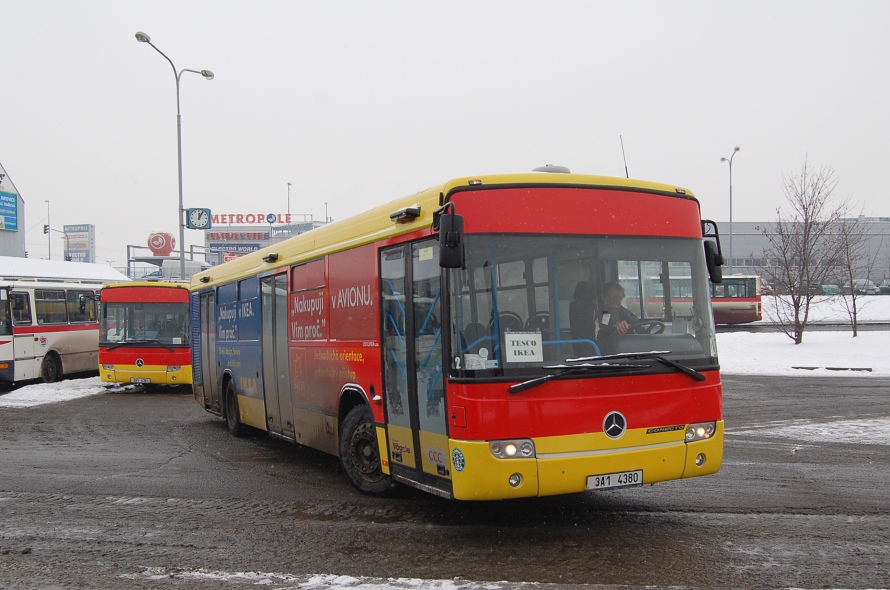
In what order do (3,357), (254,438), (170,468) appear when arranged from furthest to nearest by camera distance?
1. (3,357)
2. (254,438)
3. (170,468)

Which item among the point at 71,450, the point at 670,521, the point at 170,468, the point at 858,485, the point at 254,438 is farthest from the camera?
the point at 254,438

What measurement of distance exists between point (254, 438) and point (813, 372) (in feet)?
51.4

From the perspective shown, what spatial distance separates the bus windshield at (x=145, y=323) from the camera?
68.0 feet

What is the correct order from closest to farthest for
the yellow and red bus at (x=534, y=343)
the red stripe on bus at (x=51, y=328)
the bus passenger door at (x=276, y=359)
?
the yellow and red bus at (x=534, y=343)
the bus passenger door at (x=276, y=359)
the red stripe on bus at (x=51, y=328)

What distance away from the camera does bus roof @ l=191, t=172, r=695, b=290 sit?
6.52 meters

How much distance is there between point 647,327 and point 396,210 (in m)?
2.41

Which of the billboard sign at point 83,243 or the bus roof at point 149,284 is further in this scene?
the billboard sign at point 83,243

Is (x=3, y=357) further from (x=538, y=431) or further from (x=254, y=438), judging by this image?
(x=538, y=431)

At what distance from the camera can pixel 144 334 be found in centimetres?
2073

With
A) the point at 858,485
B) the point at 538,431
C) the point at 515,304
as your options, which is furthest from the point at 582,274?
the point at 858,485

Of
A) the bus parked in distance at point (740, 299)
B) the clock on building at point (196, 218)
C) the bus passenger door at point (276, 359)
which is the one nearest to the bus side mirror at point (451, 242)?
the bus passenger door at point (276, 359)

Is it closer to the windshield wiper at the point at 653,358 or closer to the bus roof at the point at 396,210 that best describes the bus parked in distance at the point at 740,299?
the bus roof at the point at 396,210

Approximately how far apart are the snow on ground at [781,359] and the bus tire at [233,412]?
7.42 m

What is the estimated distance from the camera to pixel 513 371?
618cm
